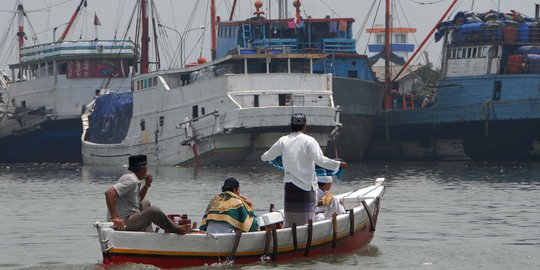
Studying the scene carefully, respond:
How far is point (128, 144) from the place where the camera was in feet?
212

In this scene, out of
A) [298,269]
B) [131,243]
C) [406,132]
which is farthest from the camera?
[406,132]

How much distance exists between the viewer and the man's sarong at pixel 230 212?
21.4 m

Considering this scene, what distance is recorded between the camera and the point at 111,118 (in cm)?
6844

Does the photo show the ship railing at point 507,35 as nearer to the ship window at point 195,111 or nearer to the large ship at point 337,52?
the large ship at point 337,52

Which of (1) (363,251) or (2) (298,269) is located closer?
(2) (298,269)

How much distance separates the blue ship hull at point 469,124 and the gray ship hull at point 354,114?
2055mm

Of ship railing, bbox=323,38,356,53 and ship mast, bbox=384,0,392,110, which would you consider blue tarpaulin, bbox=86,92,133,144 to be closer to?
ship railing, bbox=323,38,356,53

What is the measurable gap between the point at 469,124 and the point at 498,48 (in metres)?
4.41

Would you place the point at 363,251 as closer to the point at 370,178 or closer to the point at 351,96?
the point at 370,178

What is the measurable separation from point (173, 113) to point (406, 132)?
48.1 ft

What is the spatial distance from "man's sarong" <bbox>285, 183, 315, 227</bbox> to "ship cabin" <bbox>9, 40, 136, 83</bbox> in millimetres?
54335

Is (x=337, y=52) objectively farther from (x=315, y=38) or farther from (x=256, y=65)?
(x=256, y=65)

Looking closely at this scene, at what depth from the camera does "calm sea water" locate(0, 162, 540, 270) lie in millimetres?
24031

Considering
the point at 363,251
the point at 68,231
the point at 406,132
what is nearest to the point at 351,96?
the point at 406,132
